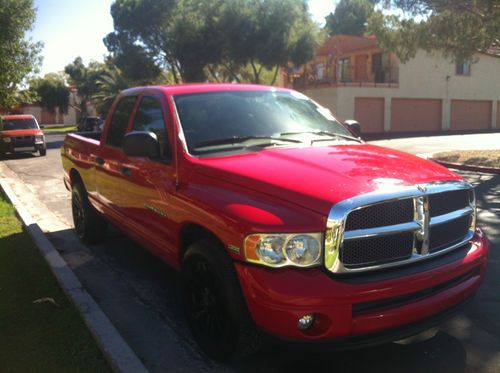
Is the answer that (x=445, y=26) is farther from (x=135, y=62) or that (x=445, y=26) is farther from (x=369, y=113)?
(x=135, y=62)

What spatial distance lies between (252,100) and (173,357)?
221 cm

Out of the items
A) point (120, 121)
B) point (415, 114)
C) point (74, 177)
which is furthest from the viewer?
point (415, 114)

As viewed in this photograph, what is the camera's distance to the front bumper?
2.74m

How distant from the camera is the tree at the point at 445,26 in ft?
46.4

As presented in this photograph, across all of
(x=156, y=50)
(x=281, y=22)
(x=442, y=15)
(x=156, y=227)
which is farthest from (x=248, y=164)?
(x=156, y=50)

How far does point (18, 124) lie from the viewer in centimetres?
2006

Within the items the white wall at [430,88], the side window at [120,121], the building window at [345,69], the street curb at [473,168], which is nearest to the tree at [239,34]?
the white wall at [430,88]

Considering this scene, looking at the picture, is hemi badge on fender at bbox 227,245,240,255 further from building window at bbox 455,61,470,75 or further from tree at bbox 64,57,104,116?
tree at bbox 64,57,104,116

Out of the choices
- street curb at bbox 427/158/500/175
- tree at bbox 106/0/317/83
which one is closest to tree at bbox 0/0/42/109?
tree at bbox 106/0/317/83

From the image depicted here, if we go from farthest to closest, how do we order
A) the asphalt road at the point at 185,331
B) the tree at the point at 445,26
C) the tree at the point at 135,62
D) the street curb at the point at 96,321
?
the tree at the point at 135,62 < the tree at the point at 445,26 < the asphalt road at the point at 185,331 < the street curb at the point at 96,321

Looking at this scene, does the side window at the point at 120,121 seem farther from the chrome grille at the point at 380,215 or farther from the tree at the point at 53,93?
the tree at the point at 53,93

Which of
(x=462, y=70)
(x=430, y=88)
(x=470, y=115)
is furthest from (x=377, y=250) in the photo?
(x=470, y=115)

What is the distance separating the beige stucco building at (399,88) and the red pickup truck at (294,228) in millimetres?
26343

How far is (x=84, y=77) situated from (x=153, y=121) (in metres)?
63.7
